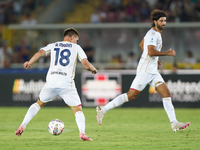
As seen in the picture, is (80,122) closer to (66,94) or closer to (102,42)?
(66,94)

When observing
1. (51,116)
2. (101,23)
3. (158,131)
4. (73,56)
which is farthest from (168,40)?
(73,56)

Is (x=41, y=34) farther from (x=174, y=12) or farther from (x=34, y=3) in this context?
(x=174, y=12)

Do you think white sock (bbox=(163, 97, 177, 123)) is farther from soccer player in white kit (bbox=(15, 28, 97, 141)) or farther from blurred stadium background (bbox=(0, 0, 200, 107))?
blurred stadium background (bbox=(0, 0, 200, 107))

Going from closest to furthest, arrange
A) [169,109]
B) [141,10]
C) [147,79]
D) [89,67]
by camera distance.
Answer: [89,67] → [169,109] → [147,79] → [141,10]

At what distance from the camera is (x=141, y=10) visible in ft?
70.3

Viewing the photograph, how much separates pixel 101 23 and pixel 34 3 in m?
4.81

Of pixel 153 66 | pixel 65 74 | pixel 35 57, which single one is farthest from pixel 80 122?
pixel 153 66

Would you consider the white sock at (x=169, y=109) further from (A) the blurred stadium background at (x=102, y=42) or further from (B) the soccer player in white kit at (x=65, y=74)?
(A) the blurred stadium background at (x=102, y=42)

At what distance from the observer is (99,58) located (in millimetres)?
21547

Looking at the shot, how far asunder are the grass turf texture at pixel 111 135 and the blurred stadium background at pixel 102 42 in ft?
8.10

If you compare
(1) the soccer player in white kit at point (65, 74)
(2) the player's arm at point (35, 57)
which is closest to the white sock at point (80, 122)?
(1) the soccer player in white kit at point (65, 74)

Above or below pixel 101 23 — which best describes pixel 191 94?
below

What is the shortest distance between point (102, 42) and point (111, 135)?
15.0 metres

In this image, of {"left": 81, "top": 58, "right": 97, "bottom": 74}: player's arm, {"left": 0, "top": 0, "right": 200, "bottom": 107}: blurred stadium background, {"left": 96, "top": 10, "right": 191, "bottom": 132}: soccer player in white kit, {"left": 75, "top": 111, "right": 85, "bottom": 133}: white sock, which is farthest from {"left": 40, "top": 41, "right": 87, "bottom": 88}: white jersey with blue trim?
{"left": 0, "top": 0, "right": 200, "bottom": 107}: blurred stadium background
